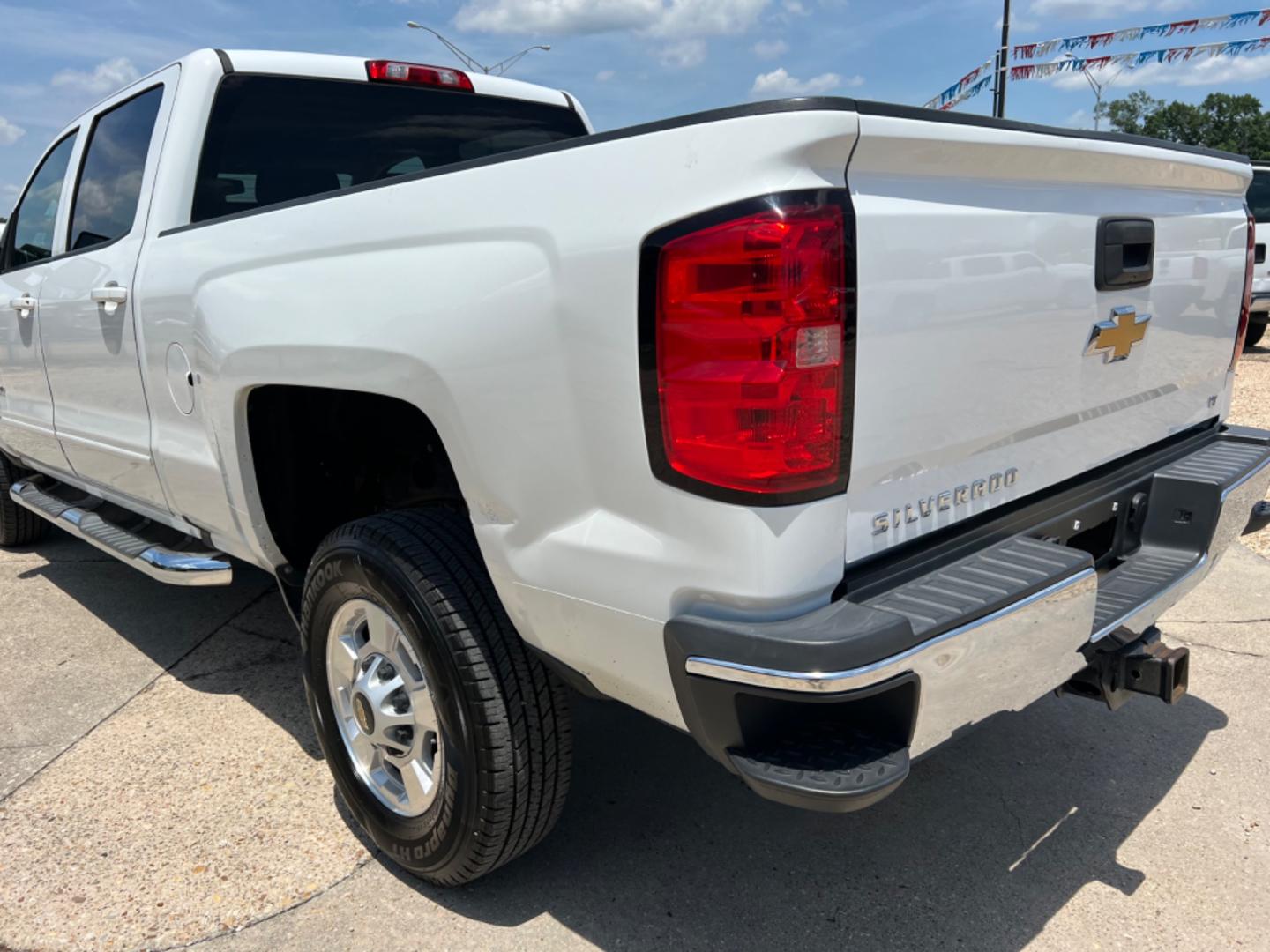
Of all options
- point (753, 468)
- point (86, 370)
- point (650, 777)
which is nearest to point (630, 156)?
point (753, 468)

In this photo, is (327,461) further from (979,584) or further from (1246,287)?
(1246,287)

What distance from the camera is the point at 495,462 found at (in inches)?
74.7

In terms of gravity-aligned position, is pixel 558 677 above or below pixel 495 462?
below

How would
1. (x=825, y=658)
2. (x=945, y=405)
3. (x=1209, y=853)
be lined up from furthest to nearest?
(x=1209, y=853) < (x=945, y=405) < (x=825, y=658)

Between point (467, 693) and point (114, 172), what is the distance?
2.65 meters

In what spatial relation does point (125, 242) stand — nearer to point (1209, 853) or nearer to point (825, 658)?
point (825, 658)

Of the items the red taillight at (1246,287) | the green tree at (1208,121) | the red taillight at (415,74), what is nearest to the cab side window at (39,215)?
the red taillight at (415,74)

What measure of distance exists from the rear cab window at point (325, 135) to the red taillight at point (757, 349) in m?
1.66

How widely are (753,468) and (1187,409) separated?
5.82 ft

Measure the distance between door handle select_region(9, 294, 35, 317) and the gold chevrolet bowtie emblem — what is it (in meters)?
3.82

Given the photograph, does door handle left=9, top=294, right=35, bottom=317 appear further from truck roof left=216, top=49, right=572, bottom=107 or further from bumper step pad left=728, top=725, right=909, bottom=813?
bumper step pad left=728, top=725, right=909, bottom=813

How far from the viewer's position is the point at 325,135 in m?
3.47

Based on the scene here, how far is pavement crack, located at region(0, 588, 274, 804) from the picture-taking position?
9.95 feet

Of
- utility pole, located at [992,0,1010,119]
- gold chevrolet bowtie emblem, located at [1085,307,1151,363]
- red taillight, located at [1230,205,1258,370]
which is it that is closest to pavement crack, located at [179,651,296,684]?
gold chevrolet bowtie emblem, located at [1085,307,1151,363]
